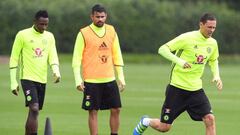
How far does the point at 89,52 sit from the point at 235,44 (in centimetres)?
4543

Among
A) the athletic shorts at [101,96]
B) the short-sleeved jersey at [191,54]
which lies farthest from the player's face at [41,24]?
the short-sleeved jersey at [191,54]

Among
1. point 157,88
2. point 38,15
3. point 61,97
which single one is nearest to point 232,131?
point 38,15

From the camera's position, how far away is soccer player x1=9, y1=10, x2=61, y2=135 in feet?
47.4

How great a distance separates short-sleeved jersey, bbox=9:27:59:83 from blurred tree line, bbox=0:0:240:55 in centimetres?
4105

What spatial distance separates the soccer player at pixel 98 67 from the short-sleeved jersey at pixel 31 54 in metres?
0.66

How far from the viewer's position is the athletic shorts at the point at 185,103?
13719 millimetres

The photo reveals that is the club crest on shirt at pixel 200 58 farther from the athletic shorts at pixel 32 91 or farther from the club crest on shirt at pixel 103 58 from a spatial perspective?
the athletic shorts at pixel 32 91

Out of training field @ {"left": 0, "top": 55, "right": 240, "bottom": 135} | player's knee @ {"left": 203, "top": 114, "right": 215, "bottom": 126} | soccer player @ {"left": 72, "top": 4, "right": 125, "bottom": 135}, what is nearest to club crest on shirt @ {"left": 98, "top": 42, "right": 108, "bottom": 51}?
soccer player @ {"left": 72, "top": 4, "right": 125, "bottom": 135}

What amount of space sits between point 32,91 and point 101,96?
3.97 feet

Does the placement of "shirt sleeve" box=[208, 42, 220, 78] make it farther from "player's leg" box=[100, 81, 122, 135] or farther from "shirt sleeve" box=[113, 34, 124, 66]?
"player's leg" box=[100, 81, 122, 135]

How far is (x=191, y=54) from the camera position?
13578 mm

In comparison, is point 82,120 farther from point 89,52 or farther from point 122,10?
point 122,10

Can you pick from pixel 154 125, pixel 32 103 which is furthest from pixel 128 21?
pixel 154 125

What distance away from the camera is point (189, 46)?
13570 millimetres
